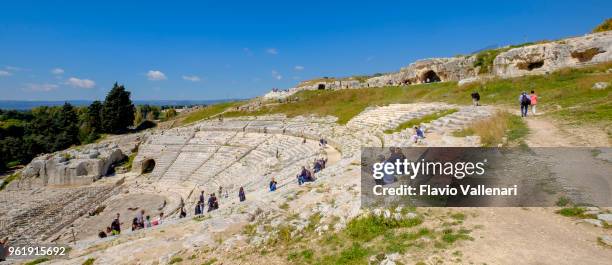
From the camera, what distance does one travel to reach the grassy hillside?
1302 cm

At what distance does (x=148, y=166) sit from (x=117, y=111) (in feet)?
61.6

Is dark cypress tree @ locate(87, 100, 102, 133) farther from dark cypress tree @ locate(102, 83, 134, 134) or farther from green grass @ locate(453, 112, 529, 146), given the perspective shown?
green grass @ locate(453, 112, 529, 146)

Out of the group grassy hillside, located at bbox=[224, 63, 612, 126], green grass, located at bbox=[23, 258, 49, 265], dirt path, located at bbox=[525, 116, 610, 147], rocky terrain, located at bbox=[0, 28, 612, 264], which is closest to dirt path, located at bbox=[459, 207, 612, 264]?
rocky terrain, located at bbox=[0, 28, 612, 264]

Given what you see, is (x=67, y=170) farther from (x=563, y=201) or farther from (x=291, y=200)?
(x=563, y=201)

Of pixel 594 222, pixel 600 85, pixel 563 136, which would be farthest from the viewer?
pixel 600 85

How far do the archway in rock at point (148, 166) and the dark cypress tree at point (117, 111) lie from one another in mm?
18007

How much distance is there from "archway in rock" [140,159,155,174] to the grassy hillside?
14.3 m

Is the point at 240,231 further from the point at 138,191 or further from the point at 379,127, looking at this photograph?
the point at 138,191

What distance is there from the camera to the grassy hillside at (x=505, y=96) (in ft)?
42.7

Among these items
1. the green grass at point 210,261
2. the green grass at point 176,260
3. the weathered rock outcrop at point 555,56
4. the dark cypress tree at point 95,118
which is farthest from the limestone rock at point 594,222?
the dark cypress tree at point 95,118

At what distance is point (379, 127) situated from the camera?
2195cm

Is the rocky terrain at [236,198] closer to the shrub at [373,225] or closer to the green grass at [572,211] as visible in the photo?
the shrub at [373,225]

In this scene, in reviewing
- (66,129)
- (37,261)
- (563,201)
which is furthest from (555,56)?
(66,129)

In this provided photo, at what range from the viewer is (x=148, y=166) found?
33.8 metres
